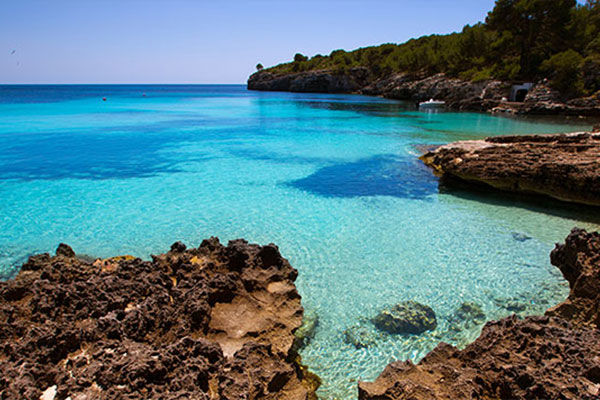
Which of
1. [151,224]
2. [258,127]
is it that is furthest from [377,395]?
[258,127]

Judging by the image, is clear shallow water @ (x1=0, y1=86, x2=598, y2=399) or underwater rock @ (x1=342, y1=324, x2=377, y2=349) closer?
underwater rock @ (x1=342, y1=324, x2=377, y2=349)

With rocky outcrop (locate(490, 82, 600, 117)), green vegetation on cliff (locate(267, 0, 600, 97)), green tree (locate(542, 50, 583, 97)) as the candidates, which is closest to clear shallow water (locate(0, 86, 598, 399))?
rocky outcrop (locate(490, 82, 600, 117))

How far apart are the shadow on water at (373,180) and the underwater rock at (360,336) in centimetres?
676

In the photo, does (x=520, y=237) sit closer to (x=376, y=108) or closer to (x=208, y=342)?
(x=208, y=342)

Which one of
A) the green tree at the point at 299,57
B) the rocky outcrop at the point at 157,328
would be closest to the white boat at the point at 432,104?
the rocky outcrop at the point at 157,328

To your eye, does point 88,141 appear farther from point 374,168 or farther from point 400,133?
point 400,133

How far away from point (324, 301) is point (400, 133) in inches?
830

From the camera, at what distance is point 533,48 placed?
45562 mm

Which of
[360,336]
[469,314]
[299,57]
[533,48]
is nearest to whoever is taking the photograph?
[360,336]

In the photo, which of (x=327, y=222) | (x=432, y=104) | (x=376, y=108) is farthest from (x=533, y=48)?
(x=327, y=222)

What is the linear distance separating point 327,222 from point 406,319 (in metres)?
4.34

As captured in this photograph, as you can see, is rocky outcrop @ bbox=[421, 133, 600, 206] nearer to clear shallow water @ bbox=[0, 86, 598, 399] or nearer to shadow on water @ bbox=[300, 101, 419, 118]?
clear shallow water @ bbox=[0, 86, 598, 399]

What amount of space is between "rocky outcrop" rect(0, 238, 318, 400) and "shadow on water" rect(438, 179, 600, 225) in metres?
8.59

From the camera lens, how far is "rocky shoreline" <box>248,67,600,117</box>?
35.6m
